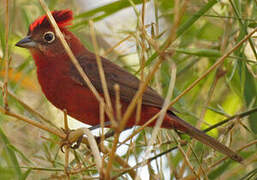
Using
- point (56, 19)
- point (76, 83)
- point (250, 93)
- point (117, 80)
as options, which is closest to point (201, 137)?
point (250, 93)

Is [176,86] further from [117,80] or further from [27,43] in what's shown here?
[27,43]

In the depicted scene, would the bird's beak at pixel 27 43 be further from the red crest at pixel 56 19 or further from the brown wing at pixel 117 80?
the brown wing at pixel 117 80

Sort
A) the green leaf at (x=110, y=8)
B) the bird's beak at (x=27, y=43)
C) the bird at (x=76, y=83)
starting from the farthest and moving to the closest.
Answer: the bird's beak at (x=27, y=43) < the bird at (x=76, y=83) < the green leaf at (x=110, y=8)

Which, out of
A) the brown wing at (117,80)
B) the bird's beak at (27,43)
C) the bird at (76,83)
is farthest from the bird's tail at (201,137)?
the bird's beak at (27,43)

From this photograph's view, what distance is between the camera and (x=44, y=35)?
423cm

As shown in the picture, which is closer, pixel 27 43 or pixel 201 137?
pixel 201 137

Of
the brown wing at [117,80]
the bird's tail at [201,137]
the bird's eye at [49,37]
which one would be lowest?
the bird's tail at [201,137]

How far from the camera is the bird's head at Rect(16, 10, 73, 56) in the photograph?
4.14 metres

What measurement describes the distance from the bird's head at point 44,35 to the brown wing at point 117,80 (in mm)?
300

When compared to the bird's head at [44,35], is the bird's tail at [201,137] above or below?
below

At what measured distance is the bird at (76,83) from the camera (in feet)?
12.3

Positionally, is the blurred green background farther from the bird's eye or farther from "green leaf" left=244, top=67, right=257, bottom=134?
the bird's eye

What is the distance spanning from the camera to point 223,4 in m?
3.79

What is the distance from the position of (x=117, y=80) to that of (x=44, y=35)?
80 centimetres
